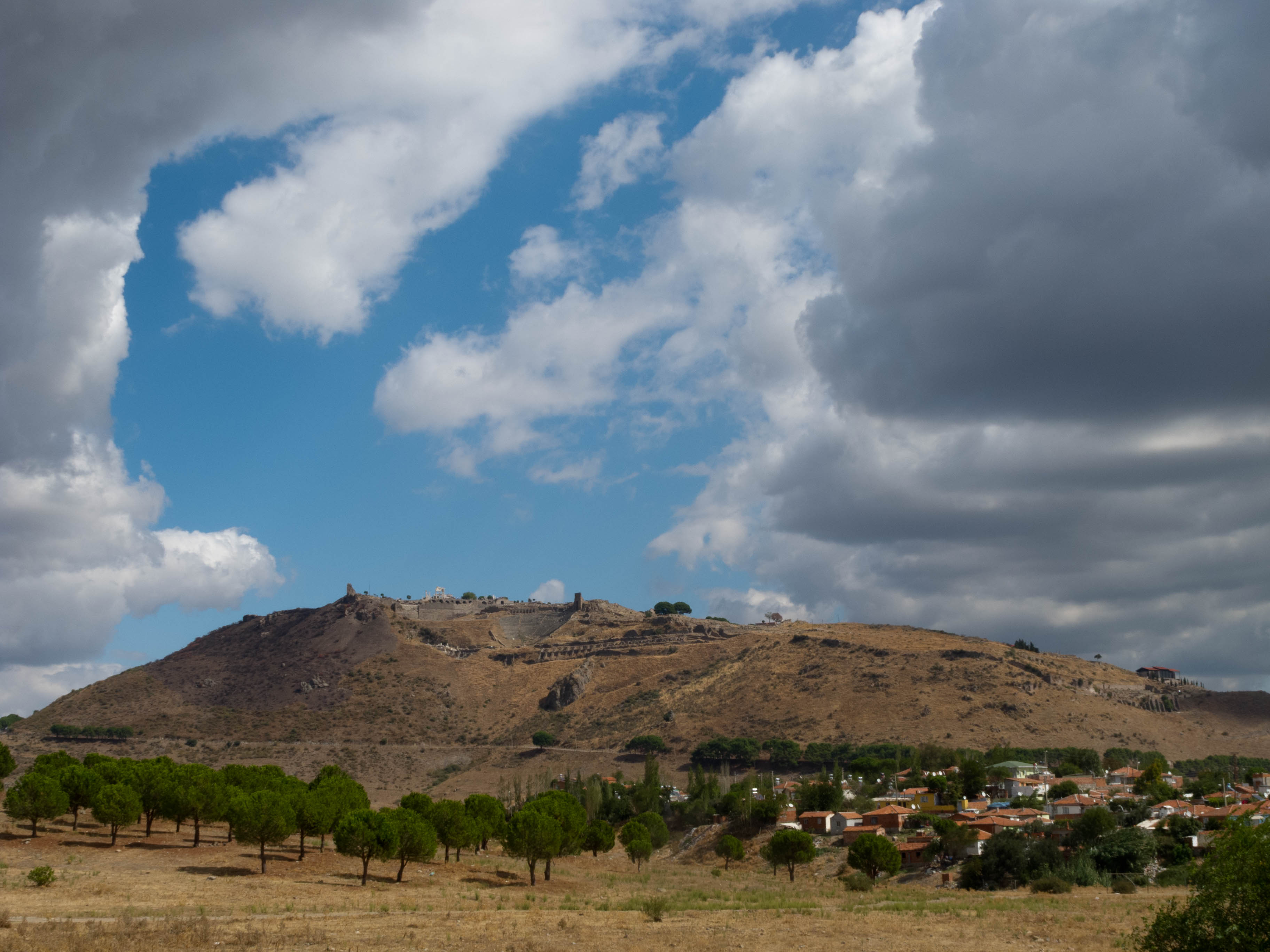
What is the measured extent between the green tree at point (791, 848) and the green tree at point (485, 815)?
62.9 feet

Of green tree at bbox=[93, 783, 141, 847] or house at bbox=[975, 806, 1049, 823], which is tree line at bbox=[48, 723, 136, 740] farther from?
house at bbox=[975, 806, 1049, 823]

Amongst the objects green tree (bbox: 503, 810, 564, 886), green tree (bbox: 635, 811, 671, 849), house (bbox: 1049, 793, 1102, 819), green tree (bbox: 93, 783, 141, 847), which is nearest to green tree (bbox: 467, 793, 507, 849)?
green tree (bbox: 503, 810, 564, 886)

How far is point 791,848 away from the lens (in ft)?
232

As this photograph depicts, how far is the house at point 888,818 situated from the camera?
81.3 m

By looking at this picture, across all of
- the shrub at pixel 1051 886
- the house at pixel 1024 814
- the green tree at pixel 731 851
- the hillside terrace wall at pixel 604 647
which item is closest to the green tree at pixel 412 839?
the green tree at pixel 731 851

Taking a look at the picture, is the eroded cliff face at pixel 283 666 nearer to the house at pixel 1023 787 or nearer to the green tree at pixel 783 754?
the green tree at pixel 783 754

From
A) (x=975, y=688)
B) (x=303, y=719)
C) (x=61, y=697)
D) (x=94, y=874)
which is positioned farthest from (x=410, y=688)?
(x=94, y=874)

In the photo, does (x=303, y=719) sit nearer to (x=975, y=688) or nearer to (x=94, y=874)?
(x=975, y=688)

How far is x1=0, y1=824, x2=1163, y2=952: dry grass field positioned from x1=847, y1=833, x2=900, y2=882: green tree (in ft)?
6.00

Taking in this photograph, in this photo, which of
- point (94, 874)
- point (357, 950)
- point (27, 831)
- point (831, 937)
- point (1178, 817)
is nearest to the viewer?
point (357, 950)

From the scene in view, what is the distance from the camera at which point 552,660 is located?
616 ft

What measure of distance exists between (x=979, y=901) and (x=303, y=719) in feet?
431

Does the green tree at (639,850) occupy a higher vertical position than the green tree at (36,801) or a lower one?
lower

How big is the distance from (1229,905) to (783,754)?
10698cm
